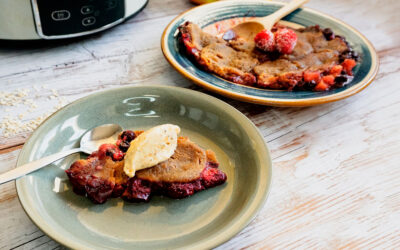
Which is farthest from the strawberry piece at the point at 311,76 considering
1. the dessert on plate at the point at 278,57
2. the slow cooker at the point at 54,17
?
the slow cooker at the point at 54,17

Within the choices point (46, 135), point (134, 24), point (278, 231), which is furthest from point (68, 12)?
point (278, 231)

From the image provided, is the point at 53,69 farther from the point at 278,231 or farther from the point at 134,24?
the point at 278,231

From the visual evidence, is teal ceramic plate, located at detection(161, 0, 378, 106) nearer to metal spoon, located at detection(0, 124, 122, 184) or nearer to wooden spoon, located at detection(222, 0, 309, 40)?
wooden spoon, located at detection(222, 0, 309, 40)

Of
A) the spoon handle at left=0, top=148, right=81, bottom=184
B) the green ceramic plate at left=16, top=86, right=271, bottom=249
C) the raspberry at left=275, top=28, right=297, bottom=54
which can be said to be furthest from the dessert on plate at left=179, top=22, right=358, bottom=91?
the spoon handle at left=0, top=148, right=81, bottom=184

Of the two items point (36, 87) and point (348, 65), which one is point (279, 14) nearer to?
point (348, 65)

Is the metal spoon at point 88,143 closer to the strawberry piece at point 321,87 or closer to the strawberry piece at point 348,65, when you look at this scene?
the strawberry piece at point 321,87

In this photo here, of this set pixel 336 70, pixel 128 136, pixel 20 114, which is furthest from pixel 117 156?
pixel 336 70

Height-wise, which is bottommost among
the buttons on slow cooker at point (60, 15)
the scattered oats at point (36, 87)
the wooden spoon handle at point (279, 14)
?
the scattered oats at point (36, 87)
